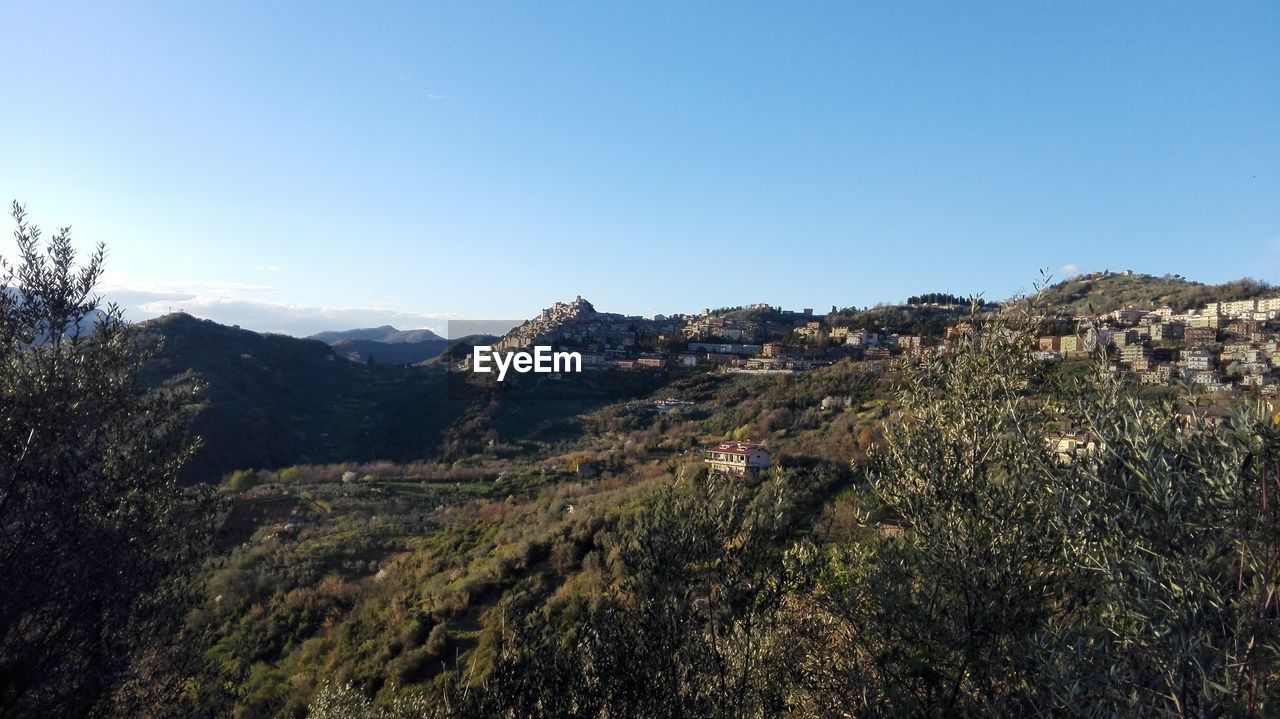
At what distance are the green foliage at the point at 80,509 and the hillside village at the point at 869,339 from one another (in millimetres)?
7531

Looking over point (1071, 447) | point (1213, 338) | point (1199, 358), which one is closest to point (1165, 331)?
point (1213, 338)

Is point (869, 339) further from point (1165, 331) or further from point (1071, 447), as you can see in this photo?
point (1071, 447)

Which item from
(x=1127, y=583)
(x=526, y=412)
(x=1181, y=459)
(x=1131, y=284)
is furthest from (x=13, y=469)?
(x=1131, y=284)

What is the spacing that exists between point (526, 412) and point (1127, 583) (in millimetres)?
48037

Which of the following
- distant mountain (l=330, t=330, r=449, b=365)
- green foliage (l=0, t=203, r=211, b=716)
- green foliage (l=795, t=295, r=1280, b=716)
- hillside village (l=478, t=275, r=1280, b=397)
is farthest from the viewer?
distant mountain (l=330, t=330, r=449, b=365)

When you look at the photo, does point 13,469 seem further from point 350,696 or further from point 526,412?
point 526,412

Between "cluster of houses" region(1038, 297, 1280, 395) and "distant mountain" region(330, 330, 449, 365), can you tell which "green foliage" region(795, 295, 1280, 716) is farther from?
"distant mountain" region(330, 330, 449, 365)

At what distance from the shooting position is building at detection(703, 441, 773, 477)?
2302 centimetres

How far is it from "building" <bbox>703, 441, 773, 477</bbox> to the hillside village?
24.0 ft

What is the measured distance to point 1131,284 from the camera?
8119cm

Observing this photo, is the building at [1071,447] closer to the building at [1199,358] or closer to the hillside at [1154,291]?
the building at [1199,358]

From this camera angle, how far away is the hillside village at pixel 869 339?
6777 millimetres

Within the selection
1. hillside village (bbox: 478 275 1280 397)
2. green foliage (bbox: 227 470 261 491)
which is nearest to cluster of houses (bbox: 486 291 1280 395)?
hillside village (bbox: 478 275 1280 397)

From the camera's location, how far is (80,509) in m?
5.41
